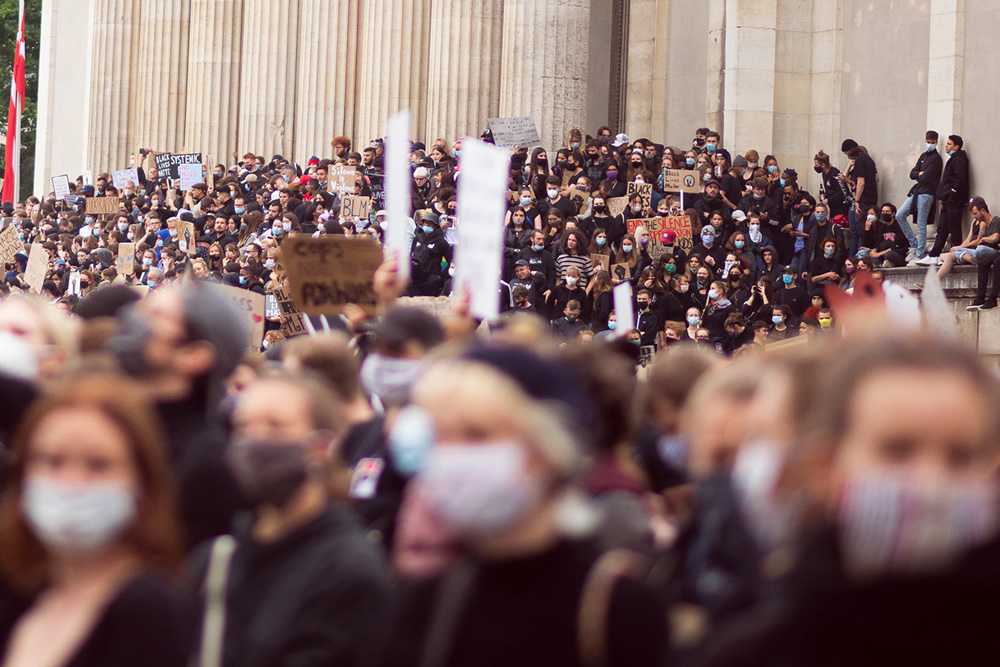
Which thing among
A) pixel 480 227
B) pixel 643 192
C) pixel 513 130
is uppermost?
pixel 513 130

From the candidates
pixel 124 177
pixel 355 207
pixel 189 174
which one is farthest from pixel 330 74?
pixel 355 207

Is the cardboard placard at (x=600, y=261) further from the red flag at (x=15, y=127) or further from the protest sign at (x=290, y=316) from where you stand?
the red flag at (x=15, y=127)

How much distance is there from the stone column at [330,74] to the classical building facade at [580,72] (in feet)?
0.12

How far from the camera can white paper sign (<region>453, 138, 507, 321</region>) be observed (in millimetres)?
9031

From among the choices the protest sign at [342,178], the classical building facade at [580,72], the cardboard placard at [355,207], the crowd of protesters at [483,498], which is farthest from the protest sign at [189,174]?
the crowd of protesters at [483,498]

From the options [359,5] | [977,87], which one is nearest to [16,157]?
[359,5]

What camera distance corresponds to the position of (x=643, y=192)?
80.5 feet

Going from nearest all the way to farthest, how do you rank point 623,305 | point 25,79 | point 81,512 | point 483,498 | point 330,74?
point 483,498
point 81,512
point 623,305
point 330,74
point 25,79

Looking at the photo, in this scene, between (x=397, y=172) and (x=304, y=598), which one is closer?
(x=304, y=598)

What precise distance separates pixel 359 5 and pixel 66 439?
105ft

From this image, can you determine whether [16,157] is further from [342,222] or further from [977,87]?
[977,87]

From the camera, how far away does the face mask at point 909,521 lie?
249 centimetres

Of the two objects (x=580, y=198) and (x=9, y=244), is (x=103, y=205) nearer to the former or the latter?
(x=9, y=244)

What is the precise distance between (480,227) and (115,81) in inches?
1436
